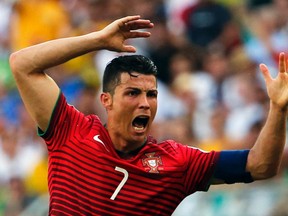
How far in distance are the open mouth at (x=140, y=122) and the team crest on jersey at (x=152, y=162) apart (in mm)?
199

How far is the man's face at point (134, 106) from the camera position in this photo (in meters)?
7.15

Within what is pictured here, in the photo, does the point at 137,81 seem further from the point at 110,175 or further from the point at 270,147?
the point at 270,147

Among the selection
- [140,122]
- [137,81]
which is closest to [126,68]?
[137,81]

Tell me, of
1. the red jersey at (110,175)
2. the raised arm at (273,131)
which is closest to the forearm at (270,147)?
the raised arm at (273,131)

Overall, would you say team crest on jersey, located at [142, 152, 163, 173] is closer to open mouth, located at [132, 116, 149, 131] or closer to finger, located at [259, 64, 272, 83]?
open mouth, located at [132, 116, 149, 131]

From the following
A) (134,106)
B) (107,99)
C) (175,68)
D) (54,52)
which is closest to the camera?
(54,52)

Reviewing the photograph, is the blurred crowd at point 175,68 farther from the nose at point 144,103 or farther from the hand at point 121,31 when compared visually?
the hand at point 121,31

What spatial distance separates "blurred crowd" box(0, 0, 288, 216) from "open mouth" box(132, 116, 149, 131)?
15.1 feet

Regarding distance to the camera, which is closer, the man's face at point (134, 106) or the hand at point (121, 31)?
the hand at point (121, 31)

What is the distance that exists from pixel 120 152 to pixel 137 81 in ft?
1.68

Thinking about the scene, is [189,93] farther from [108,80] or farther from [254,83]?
[108,80]

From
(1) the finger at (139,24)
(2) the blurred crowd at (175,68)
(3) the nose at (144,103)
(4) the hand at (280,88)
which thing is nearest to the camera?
(4) the hand at (280,88)

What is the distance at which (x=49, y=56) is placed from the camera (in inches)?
278

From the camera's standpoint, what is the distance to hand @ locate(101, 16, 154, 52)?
702cm
